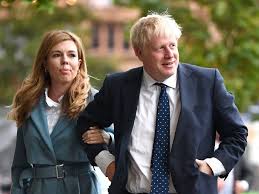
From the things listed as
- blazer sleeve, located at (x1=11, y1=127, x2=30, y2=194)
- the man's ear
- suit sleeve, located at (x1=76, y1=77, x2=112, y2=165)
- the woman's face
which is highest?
the man's ear

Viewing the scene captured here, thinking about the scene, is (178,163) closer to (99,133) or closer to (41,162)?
(99,133)

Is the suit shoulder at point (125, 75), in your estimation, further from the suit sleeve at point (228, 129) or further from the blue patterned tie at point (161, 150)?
the suit sleeve at point (228, 129)

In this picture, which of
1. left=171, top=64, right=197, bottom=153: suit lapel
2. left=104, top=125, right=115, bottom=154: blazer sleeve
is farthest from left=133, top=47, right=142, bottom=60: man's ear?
left=104, top=125, right=115, bottom=154: blazer sleeve

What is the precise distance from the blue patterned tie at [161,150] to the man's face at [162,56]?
0.41 ft

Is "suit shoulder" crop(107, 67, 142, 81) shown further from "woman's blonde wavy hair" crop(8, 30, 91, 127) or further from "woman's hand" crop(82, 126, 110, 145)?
"woman's blonde wavy hair" crop(8, 30, 91, 127)

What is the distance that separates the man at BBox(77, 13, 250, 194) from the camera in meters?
4.33

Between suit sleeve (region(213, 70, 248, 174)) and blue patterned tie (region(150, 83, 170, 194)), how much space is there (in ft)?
0.85

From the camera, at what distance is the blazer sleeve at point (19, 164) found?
209 inches

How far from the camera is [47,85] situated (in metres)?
5.41

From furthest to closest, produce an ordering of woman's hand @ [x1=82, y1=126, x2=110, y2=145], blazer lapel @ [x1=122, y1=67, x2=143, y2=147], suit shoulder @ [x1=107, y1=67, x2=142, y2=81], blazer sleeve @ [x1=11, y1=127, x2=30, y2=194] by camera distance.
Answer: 1. blazer sleeve @ [x1=11, y1=127, x2=30, y2=194]
2. woman's hand @ [x1=82, y1=126, x2=110, y2=145]
3. suit shoulder @ [x1=107, y1=67, x2=142, y2=81]
4. blazer lapel @ [x1=122, y1=67, x2=143, y2=147]

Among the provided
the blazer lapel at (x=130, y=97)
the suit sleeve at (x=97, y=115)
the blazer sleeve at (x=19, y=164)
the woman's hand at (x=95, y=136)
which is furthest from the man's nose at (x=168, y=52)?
the blazer sleeve at (x=19, y=164)

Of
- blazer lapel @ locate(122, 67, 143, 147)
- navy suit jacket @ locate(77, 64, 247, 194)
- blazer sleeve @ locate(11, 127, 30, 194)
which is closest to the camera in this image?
navy suit jacket @ locate(77, 64, 247, 194)

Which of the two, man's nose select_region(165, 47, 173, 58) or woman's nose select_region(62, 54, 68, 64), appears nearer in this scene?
man's nose select_region(165, 47, 173, 58)

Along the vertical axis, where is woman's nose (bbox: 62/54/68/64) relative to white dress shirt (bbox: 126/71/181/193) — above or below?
above
